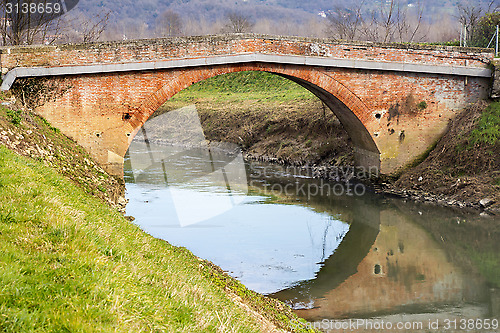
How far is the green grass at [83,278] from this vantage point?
3768mm

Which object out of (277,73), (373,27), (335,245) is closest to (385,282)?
(335,245)

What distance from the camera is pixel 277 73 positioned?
15.7 metres

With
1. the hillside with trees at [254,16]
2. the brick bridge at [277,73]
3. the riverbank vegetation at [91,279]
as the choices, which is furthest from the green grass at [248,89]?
the riverbank vegetation at [91,279]

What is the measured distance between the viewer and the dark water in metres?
9.05

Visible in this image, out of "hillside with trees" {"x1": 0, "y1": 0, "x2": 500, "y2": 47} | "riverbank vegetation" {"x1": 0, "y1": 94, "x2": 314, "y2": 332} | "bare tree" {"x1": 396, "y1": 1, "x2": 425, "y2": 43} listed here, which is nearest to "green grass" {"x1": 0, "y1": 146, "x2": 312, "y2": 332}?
"riverbank vegetation" {"x1": 0, "y1": 94, "x2": 314, "y2": 332}

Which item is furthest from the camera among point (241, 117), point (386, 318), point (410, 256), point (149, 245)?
point (241, 117)

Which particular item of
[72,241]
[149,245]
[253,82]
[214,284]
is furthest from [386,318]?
[253,82]

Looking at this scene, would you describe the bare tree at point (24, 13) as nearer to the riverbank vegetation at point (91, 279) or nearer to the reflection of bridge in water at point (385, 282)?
the riverbank vegetation at point (91, 279)

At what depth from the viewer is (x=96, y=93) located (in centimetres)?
1423

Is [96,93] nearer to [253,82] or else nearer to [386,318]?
[386,318]

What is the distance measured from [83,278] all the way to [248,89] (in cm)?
2868

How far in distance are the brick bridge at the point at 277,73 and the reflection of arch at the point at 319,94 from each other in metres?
0.03

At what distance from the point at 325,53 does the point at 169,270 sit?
36.1ft

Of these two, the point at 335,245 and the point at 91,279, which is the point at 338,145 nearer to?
the point at 335,245
